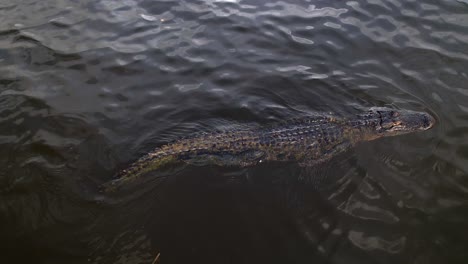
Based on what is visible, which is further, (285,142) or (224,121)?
(224,121)

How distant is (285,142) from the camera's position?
498cm

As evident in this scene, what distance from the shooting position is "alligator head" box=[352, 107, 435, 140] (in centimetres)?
540

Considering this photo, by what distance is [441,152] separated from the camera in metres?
4.99

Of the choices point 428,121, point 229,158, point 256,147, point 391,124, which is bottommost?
point 229,158

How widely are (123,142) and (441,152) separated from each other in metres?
4.62

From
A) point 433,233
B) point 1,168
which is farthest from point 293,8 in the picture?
point 1,168

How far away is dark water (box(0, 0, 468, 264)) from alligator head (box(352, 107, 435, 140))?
0.52 ft

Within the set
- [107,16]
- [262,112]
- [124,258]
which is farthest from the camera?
[107,16]

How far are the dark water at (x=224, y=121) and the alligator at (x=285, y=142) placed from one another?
0.18 m

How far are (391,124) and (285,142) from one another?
1832 mm

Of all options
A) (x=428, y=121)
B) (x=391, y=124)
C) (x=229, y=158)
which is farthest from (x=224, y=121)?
(x=428, y=121)

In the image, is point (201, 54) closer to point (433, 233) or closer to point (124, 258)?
point (124, 258)

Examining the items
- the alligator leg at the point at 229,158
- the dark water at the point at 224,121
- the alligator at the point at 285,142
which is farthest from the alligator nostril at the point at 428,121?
the alligator leg at the point at 229,158

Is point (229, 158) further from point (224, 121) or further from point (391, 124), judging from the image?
point (391, 124)
